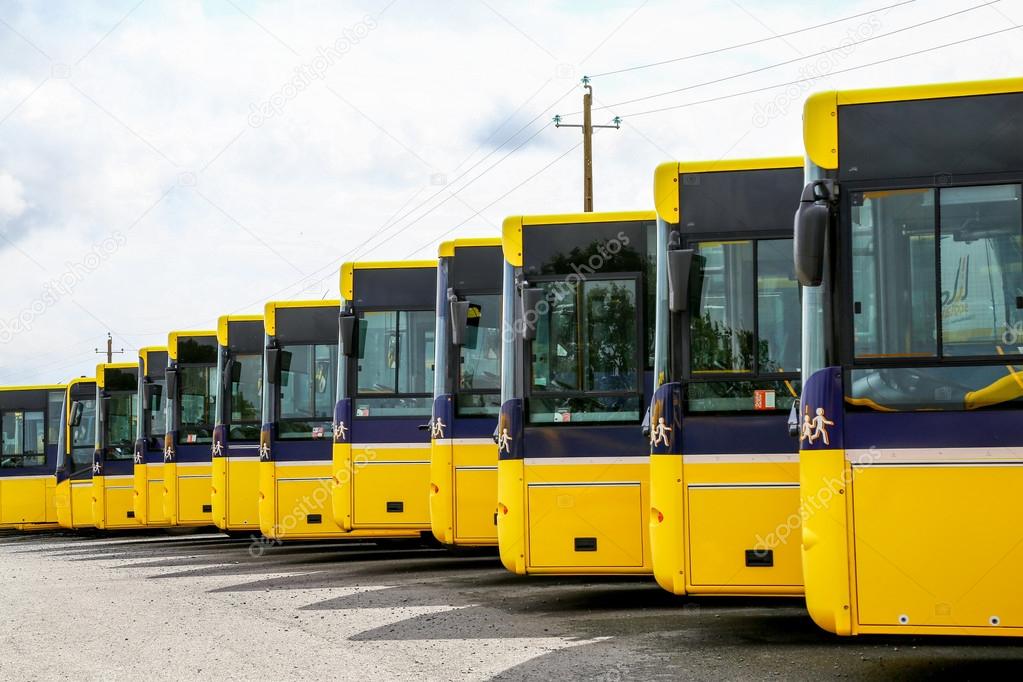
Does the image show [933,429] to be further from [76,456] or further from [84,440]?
[76,456]

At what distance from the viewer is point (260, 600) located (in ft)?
44.8

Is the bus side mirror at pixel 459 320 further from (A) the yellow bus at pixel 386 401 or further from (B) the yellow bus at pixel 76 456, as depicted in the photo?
(B) the yellow bus at pixel 76 456

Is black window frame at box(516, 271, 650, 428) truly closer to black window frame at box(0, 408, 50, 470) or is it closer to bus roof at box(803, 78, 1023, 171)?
bus roof at box(803, 78, 1023, 171)

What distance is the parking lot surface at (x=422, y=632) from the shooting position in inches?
356

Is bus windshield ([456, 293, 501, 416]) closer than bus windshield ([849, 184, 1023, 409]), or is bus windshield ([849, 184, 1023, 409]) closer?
bus windshield ([849, 184, 1023, 409])

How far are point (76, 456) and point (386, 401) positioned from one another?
41.9 ft

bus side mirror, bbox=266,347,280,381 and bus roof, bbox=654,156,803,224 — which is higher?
bus roof, bbox=654,156,803,224

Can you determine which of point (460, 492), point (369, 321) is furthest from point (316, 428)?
point (460, 492)

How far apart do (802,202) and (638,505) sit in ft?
15.1

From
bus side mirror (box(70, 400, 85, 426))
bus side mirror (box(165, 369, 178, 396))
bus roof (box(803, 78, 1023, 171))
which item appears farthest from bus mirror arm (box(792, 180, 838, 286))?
bus side mirror (box(70, 400, 85, 426))

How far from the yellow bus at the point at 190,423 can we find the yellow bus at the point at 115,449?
11.1 feet

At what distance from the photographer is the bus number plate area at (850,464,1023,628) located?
7594 millimetres

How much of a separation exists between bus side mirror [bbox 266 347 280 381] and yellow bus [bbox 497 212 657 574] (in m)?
6.83

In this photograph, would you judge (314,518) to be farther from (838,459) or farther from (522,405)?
(838,459)
